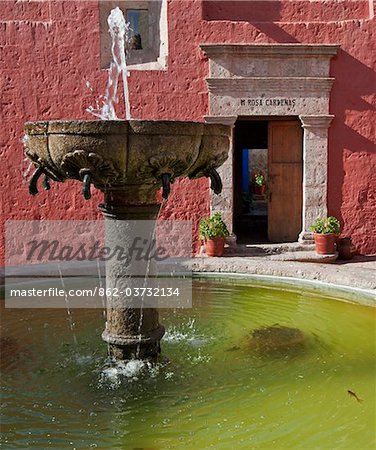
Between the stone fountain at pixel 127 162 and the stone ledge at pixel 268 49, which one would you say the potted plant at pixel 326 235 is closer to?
the stone ledge at pixel 268 49

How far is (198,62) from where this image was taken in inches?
352

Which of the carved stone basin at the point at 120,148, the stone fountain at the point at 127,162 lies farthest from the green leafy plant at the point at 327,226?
the carved stone basin at the point at 120,148

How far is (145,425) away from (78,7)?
7.21 m

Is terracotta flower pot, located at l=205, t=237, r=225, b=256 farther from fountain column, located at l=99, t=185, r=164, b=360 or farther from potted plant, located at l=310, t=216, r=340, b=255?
fountain column, located at l=99, t=185, r=164, b=360

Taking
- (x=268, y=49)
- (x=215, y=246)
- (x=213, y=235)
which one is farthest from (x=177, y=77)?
(x=215, y=246)

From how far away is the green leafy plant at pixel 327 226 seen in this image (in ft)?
29.1

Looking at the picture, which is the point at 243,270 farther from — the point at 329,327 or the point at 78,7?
the point at 78,7

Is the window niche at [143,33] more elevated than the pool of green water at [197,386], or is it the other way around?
the window niche at [143,33]

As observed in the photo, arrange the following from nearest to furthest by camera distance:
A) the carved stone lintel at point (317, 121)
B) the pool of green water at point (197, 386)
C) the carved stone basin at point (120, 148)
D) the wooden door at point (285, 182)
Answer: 1. the pool of green water at point (197, 386)
2. the carved stone basin at point (120, 148)
3. the carved stone lintel at point (317, 121)
4. the wooden door at point (285, 182)

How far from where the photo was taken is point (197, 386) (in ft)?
12.4

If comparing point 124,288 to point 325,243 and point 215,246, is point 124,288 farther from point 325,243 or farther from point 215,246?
point 325,243

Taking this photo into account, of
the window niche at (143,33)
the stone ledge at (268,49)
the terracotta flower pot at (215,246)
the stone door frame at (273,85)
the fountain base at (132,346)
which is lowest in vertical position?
the fountain base at (132,346)

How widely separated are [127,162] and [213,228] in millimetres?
5308

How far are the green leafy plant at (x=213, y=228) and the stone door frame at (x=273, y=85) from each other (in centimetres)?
47
